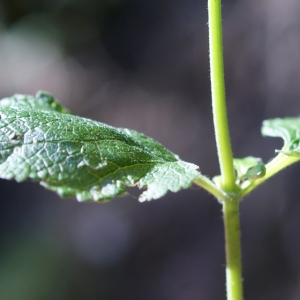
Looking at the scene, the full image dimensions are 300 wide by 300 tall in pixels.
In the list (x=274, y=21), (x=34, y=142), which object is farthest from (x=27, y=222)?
(x=34, y=142)

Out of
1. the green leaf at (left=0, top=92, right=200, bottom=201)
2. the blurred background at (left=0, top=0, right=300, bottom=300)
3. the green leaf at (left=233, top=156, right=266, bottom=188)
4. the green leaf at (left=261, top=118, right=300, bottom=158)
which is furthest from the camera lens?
the blurred background at (left=0, top=0, right=300, bottom=300)

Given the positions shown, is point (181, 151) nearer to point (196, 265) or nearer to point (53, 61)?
point (196, 265)

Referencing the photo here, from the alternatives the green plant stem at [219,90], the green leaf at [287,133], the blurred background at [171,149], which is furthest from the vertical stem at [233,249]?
the blurred background at [171,149]

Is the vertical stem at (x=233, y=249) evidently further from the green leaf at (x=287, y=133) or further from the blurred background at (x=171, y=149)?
the blurred background at (x=171, y=149)

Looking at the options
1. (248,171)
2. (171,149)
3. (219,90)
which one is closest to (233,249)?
(248,171)

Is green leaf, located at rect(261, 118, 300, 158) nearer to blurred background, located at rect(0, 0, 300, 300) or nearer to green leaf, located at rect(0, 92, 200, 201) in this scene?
green leaf, located at rect(0, 92, 200, 201)

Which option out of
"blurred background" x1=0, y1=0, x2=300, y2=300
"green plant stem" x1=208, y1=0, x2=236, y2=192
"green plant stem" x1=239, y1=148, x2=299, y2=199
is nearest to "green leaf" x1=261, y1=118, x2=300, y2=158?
"green plant stem" x1=239, y1=148, x2=299, y2=199
